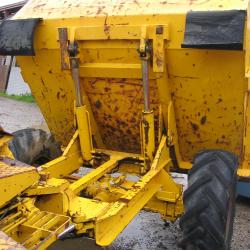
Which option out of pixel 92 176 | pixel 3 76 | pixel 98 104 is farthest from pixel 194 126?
pixel 3 76

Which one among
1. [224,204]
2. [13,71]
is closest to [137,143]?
[224,204]

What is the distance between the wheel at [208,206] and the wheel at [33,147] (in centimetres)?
161

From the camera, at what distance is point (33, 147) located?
14.2 ft

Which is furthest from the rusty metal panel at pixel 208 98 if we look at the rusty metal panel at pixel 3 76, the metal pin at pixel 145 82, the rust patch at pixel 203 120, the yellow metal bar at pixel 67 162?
the rusty metal panel at pixel 3 76

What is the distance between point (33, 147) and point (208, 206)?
1910mm

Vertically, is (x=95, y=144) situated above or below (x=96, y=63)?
below

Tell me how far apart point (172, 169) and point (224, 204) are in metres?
1.08

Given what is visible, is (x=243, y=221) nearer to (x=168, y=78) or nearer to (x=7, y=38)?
(x=168, y=78)

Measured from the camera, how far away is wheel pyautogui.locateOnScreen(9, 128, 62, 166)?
13.8 ft

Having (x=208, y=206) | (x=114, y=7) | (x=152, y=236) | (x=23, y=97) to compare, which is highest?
(x=114, y=7)

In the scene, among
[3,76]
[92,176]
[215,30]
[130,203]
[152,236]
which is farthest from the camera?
[3,76]

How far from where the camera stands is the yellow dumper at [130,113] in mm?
3020

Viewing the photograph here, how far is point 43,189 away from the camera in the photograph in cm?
311

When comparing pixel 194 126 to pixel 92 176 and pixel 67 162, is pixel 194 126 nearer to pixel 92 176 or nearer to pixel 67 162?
pixel 92 176
